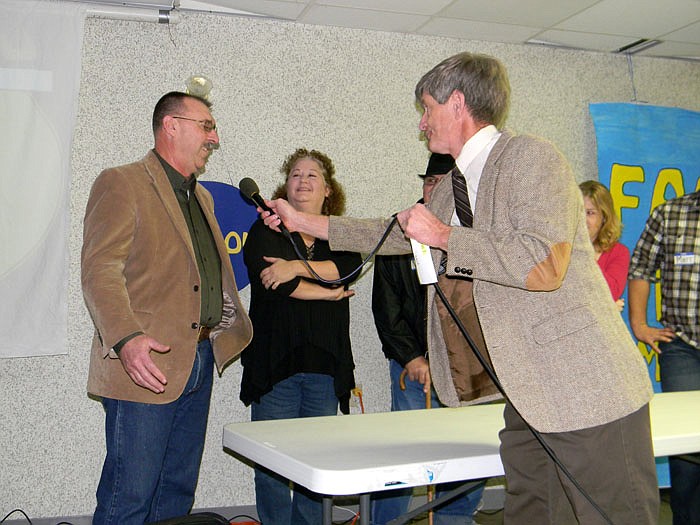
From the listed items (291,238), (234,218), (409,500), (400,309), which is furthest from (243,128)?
(409,500)

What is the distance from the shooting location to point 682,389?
10.7ft

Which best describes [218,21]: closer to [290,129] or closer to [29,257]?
[290,129]

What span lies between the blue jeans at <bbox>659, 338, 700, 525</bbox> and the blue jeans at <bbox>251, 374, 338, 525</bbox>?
1560mm

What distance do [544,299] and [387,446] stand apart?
1.94ft

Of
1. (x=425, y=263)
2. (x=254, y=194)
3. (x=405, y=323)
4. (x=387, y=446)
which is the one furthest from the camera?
(x=405, y=323)

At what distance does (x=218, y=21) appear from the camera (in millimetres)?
3635

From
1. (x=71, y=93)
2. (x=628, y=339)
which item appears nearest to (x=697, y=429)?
(x=628, y=339)

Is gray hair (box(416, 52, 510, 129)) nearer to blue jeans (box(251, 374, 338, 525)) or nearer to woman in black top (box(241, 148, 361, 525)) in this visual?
woman in black top (box(241, 148, 361, 525))

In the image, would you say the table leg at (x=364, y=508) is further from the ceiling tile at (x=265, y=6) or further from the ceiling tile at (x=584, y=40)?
the ceiling tile at (x=584, y=40)

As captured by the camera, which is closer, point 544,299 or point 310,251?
point 544,299

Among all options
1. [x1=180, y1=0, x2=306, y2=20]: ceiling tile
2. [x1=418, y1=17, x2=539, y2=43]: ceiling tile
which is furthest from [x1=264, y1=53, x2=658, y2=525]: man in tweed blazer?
[x1=418, y1=17, x2=539, y2=43]: ceiling tile

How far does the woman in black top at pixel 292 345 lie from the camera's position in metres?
2.88

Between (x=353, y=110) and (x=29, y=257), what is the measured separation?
177 cm

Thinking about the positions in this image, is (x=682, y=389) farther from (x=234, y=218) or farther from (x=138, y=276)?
(x=138, y=276)
